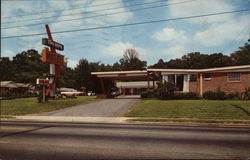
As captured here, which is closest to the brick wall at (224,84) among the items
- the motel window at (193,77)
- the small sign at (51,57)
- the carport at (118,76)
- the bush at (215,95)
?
the motel window at (193,77)

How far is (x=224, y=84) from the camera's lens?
992 inches

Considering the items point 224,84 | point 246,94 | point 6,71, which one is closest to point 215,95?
point 224,84

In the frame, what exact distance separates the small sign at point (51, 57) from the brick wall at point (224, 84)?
1931 centimetres

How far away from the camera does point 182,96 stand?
990 inches

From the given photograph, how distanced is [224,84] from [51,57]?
22282 mm

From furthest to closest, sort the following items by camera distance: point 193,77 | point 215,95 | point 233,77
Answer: point 193,77
point 233,77
point 215,95

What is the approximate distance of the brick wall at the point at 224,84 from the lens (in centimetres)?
2411

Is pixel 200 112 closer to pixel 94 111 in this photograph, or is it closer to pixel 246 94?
pixel 246 94

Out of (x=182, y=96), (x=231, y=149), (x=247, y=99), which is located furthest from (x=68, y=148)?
(x=247, y=99)

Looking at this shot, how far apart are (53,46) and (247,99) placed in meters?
24.1

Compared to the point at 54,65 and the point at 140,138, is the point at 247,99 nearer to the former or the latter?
the point at 140,138

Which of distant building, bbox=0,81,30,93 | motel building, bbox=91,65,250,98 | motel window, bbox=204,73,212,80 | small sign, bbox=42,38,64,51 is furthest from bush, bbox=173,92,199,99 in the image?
distant building, bbox=0,81,30,93

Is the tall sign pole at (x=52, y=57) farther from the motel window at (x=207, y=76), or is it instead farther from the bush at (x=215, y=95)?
the motel window at (x=207, y=76)

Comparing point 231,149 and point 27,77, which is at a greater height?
point 27,77
